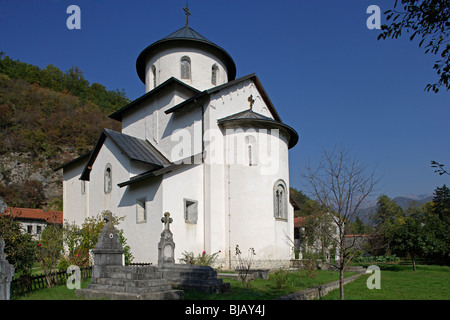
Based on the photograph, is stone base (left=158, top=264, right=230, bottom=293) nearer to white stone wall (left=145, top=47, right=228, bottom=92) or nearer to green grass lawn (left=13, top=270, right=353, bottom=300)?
green grass lawn (left=13, top=270, right=353, bottom=300)

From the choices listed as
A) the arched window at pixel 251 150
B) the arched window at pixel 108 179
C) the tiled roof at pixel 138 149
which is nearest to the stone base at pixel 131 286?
the tiled roof at pixel 138 149

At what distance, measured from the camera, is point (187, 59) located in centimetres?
2070

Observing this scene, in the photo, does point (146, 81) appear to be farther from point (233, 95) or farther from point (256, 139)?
point (256, 139)

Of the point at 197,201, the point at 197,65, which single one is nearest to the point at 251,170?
the point at 197,201

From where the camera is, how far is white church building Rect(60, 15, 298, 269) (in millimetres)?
14969

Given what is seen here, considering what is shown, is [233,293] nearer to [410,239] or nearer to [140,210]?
[140,210]

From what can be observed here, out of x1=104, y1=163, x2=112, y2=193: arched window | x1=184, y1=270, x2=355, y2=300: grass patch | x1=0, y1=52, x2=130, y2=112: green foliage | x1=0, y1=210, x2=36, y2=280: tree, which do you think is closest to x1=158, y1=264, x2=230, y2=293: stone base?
x1=184, y1=270, x2=355, y2=300: grass patch

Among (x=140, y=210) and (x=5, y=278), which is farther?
(x=140, y=210)

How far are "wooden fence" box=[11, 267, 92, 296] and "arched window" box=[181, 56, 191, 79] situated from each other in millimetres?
12570

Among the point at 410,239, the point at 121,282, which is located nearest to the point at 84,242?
the point at 121,282

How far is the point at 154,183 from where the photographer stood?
14805 millimetres

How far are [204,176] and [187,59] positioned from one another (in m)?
8.37

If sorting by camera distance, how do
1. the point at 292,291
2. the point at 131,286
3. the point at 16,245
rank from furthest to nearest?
the point at 292,291 → the point at 16,245 → the point at 131,286

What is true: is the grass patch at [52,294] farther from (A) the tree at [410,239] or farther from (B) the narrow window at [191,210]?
(A) the tree at [410,239]
